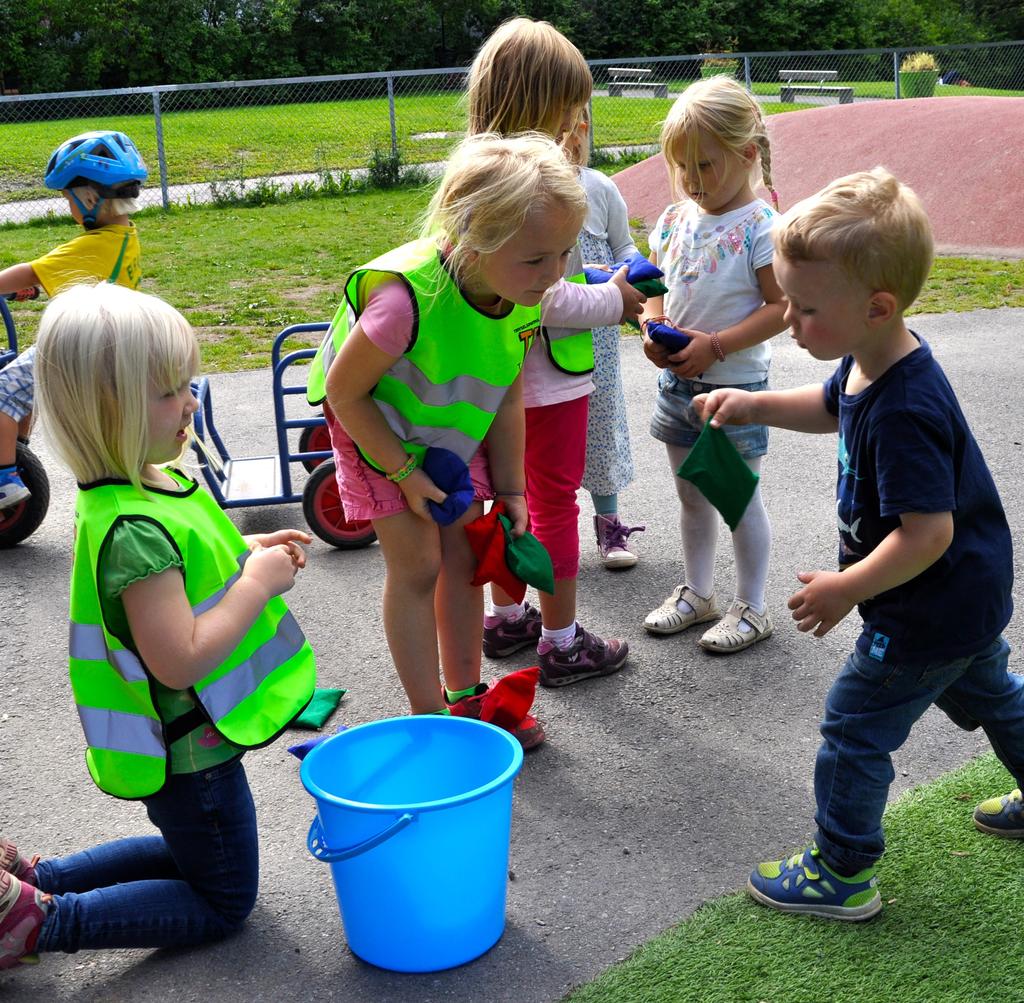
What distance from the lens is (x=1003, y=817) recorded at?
2.66 meters

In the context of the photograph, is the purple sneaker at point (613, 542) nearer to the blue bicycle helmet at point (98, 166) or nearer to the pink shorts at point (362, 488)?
the pink shorts at point (362, 488)

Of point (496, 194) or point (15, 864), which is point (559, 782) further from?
point (496, 194)

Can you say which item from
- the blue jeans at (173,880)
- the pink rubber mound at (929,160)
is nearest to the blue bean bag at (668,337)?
the blue jeans at (173,880)

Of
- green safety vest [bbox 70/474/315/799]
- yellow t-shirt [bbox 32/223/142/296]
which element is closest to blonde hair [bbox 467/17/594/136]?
green safety vest [bbox 70/474/315/799]

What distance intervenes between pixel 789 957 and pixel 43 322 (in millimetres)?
1871

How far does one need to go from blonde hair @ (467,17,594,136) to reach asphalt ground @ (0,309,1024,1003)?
63.5 inches

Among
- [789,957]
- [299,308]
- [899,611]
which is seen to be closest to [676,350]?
[899,611]

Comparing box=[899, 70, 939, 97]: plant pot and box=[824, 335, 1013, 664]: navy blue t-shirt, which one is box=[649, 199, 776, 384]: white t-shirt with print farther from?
box=[899, 70, 939, 97]: plant pot

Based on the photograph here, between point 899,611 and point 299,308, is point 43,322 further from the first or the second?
point 299,308

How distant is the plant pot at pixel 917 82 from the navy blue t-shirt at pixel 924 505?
21.9 meters

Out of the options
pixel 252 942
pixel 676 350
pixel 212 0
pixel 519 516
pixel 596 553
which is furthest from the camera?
pixel 212 0

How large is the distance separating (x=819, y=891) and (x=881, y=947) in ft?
0.52

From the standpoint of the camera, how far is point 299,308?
8.82 metres

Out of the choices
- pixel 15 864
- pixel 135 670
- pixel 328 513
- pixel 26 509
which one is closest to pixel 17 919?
pixel 15 864
